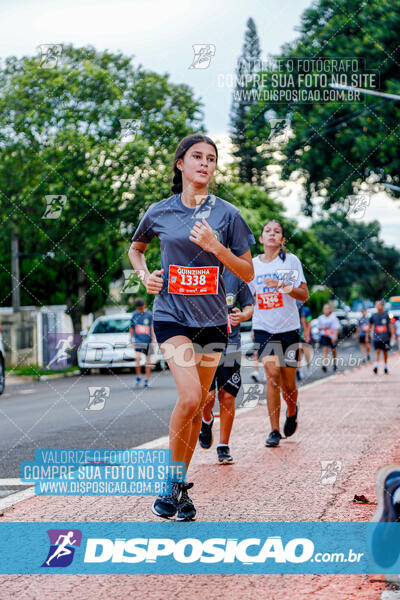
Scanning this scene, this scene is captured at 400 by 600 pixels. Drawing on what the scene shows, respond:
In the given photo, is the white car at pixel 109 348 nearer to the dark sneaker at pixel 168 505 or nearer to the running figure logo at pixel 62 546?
the dark sneaker at pixel 168 505

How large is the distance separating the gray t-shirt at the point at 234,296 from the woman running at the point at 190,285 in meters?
2.08

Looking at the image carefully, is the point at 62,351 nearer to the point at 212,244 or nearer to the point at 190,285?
the point at 190,285

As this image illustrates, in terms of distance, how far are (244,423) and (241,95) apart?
18.5 feet

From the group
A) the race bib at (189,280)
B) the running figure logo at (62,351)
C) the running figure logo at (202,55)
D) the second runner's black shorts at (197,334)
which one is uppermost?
the running figure logo at (202,55)

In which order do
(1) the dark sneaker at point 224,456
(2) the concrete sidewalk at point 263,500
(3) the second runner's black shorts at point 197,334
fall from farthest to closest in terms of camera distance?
(1) the dark sneaker at point 224,456 < (3) the second runner's black shorts at point 197,334 < (2) the concrete sidewalk at point 263,500

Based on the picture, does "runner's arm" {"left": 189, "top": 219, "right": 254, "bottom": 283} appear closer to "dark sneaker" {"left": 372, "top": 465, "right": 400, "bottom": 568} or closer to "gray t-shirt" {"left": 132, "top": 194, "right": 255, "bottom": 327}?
"gray t-shirt" {"left": 132, "top": 194, "right": 255, "bottom": 327}

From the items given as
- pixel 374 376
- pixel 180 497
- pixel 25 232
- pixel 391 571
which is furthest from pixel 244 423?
pixel 25 232

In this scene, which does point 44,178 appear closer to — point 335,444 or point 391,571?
point 335,444

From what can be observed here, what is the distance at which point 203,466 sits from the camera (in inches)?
274

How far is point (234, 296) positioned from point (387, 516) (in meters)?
3.72

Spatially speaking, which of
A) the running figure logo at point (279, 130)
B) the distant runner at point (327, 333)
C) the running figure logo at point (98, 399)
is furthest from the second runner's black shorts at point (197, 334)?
the distant runner at point (327, 333)

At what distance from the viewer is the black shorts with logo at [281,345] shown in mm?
7926

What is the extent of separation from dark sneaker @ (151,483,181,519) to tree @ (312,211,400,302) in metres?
68.1

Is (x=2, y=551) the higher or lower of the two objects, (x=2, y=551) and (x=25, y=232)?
the lower
